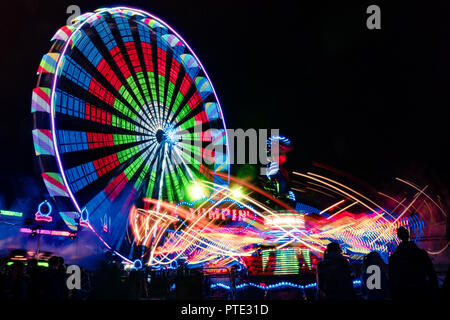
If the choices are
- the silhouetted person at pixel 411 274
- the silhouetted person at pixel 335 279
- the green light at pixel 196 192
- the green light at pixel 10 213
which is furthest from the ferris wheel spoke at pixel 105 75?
the silhouetted person at pixel 411 274

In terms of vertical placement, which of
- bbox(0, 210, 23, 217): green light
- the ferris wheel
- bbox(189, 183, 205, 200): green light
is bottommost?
bbox(0, 210, 23, 217): green light

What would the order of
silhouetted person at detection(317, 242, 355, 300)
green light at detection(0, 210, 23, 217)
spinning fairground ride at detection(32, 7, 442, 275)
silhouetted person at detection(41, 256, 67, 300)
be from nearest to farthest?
silhouetted person at detection(317, 242, 355, 300)
silhouetted person at detection(41, 256, 67, 300)
spinning fairground ride at detection(32, 7, 442, 275)
green light at detection(0, 210, 23, 217)

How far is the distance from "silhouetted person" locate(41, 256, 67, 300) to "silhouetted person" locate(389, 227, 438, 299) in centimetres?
492

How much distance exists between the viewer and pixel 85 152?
13531 mm

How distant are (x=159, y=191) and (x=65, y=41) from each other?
806cm

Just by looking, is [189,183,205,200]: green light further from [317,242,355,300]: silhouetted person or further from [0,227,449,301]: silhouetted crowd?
[317,242,355,300]: silhouetted person

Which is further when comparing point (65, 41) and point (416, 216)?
point (416, 216)

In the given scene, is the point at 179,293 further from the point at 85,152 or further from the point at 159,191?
the point at 159,191

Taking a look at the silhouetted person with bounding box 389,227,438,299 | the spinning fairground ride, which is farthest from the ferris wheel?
the silhouetted person with bounding box 389,227,438,299

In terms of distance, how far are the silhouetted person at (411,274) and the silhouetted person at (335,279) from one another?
0.79 meters

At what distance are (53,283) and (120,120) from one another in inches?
436

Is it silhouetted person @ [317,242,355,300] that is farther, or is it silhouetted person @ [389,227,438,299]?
silhouetted person @ [317,242,355,300]

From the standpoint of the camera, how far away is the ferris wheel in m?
11.3

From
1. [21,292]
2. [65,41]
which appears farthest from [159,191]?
[21,292]
